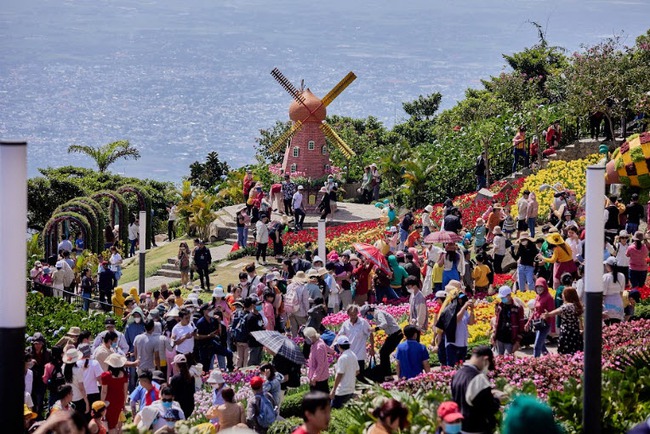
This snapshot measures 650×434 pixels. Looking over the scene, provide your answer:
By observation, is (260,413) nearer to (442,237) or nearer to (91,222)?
(442,237)

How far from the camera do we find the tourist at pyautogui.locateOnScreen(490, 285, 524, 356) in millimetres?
15891

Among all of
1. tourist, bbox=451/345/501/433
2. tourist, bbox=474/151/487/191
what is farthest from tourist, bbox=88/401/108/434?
tourist, bbox=474/151/487/191

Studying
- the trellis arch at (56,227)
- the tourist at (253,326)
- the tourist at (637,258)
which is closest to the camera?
the tourist at (253,326)

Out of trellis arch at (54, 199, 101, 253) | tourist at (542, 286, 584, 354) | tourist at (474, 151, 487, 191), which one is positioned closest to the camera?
tourist at (542, 286, 584, 354)

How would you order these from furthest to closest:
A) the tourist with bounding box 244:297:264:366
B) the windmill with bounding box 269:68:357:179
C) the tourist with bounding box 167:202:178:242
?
the windmill with bounding box 269:68:357:179 → the tourist with bounding box 167:202:178:242 → the tourist with bounding box 244:297:264:366

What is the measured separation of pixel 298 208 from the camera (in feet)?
107

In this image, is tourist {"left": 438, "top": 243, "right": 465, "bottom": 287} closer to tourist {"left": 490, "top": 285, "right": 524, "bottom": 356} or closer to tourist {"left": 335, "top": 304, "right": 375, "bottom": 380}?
tourist {"left": 490, "top": 285, "right": 524, "bottom": 356}

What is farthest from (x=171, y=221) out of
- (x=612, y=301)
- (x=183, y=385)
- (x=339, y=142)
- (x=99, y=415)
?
(x=99, y=415)

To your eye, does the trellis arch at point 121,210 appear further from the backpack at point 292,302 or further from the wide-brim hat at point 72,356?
the wide-brim hat at point 72,356

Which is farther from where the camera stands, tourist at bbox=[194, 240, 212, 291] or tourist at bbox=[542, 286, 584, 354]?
tourist at bbox=[194, 240, 212, 291]

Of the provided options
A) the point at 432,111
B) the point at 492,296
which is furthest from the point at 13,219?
the point at 432,111

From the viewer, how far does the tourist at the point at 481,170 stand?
112 feet

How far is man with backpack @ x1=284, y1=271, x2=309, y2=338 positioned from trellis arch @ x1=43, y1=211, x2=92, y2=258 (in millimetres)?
15513

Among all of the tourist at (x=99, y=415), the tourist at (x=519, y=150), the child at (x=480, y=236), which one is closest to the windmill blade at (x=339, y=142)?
the tourist at (x=519, y=150)
